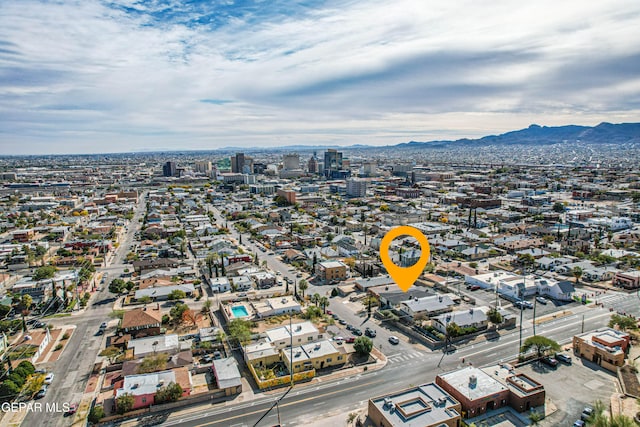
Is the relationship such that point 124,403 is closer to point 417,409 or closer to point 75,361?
point 75,361

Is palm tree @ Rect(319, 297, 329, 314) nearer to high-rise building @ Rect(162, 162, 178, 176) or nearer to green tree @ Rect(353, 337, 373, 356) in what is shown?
green tree @ Rect(353, 337, 373, 356)

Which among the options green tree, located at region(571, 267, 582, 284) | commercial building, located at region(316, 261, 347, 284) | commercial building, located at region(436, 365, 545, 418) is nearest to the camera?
commercial building, located at region(436, 365, 545, 418)

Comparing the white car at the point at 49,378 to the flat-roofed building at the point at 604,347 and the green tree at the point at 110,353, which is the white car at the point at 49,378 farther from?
the flat-roofed building at the point at 604,347

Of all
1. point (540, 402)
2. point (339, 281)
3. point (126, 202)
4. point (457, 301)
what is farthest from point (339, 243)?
point (126, 202)

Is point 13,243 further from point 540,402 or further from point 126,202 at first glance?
point 540,402

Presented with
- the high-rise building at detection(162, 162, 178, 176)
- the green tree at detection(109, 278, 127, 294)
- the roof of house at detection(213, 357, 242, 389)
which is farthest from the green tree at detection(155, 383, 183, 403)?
the high-rise building at detection(162, 162, 178, 176)

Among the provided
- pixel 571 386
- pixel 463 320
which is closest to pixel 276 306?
pixel 463 320
